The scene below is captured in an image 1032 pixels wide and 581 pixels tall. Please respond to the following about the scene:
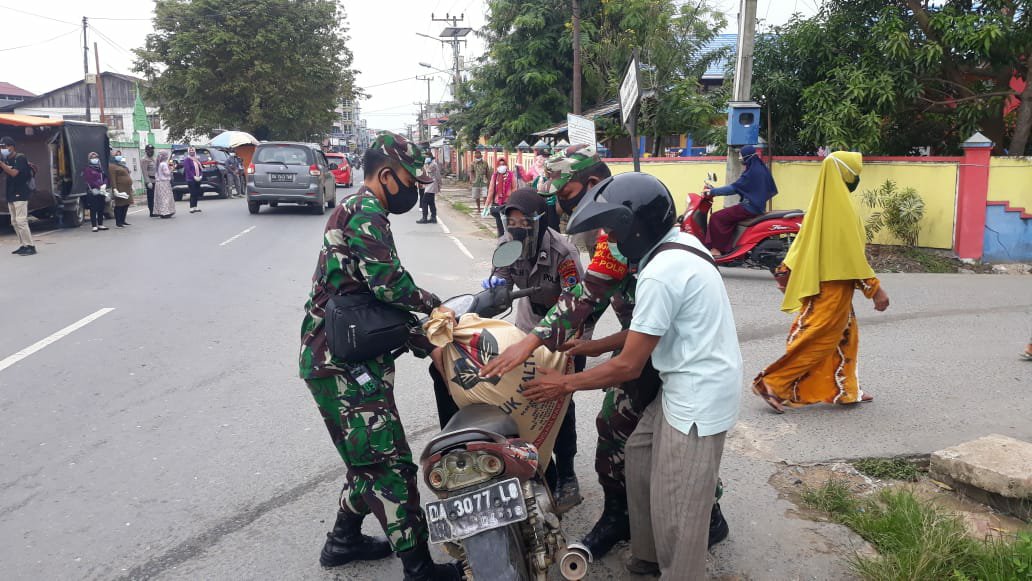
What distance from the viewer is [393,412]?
9.71ft

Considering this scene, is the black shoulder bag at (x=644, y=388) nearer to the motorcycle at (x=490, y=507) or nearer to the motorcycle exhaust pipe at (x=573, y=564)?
the motorcycle at (x=490, y=507)

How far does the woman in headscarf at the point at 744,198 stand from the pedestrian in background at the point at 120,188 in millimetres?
12726

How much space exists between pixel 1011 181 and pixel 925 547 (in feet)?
32.9

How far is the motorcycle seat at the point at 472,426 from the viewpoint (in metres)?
2.60

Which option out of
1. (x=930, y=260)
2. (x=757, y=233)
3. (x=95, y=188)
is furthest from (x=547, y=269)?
(x=95, y=188)

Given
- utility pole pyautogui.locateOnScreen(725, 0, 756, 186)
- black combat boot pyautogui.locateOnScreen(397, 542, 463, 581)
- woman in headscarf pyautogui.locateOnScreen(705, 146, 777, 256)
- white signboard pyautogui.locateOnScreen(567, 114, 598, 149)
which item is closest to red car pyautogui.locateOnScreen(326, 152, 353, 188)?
white signboard pyautogui.locateOnScreen(567, 114, 598, 149)

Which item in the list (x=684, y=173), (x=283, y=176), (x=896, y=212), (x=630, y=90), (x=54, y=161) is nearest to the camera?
(x=630, y=90)

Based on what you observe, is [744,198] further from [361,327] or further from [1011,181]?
[361,327]

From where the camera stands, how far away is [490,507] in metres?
2.55

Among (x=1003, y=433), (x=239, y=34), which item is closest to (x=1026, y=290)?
(x=1003, y=433)

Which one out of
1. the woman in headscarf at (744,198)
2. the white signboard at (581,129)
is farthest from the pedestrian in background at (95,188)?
the woman in headscarf at (744,198)

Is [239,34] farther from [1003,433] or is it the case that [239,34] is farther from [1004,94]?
[1003,433]

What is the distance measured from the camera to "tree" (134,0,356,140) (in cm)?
3812

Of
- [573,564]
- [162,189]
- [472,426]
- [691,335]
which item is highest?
[162,189]
